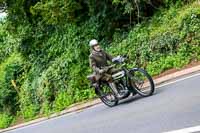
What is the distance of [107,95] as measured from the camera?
13875mm

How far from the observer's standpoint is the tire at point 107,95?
44.8 feet

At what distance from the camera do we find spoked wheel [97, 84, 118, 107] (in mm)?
13656

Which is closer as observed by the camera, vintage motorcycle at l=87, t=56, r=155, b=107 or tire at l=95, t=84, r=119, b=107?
vintage motorcycle at l=87, t=56, r=155, b=107

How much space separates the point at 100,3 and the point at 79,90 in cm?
351

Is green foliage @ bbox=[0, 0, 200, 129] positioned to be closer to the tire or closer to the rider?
the tire

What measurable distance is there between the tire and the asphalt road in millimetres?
194

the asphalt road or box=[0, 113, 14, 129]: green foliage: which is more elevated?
the asphalt road

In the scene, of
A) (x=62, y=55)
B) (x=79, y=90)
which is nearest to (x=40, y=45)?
(x=62, y=55)

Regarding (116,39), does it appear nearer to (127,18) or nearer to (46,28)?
(127,18)

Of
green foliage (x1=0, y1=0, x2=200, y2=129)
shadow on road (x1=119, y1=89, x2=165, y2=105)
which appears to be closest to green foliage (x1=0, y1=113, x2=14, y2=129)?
green foliage (x1=0, y1=0, x2=200, y2=129)

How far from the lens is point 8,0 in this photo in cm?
2395

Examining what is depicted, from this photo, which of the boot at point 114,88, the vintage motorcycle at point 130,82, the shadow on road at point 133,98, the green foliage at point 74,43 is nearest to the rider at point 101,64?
the boot at point 114,88

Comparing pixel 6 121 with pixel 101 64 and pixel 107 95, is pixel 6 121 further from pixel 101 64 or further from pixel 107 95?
pixel 101 64

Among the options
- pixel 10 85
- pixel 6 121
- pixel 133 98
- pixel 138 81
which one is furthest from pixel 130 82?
pixel 10 85
